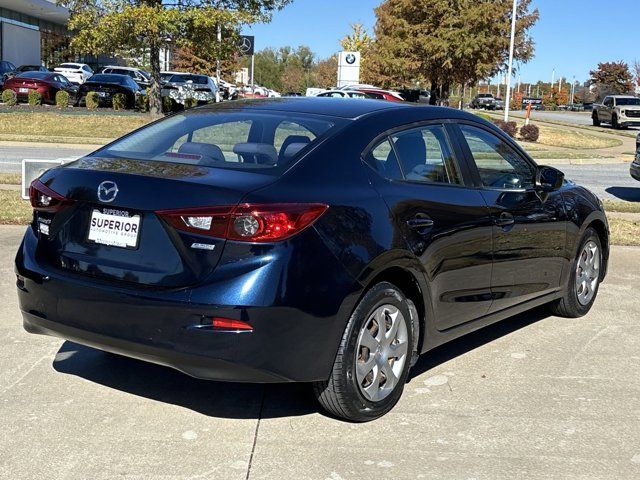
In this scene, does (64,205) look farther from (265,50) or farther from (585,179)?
(265,50)

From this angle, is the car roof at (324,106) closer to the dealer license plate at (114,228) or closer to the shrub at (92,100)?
the dealer license plate at (114,228)

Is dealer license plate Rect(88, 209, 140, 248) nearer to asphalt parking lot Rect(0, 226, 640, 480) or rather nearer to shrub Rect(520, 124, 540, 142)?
asphalt parking lot Rect(0, 226, 640, 480)

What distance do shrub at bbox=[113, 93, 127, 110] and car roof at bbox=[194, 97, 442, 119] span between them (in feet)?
79.1

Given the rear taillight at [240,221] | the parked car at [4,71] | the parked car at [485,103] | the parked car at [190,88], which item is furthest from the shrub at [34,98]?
the parked car at [485,103]

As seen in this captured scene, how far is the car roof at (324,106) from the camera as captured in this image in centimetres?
456

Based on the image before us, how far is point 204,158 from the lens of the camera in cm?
421

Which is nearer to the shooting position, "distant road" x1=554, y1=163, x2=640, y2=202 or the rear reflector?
the rear reflector

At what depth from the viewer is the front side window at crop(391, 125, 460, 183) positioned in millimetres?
4492

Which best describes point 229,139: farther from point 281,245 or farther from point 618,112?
point 618,112

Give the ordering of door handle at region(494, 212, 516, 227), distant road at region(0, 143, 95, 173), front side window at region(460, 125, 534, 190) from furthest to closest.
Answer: distant road at region(0, 143, 95, 173) → front side window at region(460, 125, 534, 190) → door handle at region(494, 212, 516, 227)

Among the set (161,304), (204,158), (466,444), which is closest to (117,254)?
(161,304)

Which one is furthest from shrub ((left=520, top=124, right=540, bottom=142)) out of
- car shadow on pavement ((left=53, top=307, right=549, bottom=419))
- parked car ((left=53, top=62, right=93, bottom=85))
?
parked car ((left=53, top=62, right=93, bottom=85))

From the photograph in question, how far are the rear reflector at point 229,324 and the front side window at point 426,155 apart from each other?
1389 millimetres

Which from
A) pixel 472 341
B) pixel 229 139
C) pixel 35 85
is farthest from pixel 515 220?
pixel 35 85
